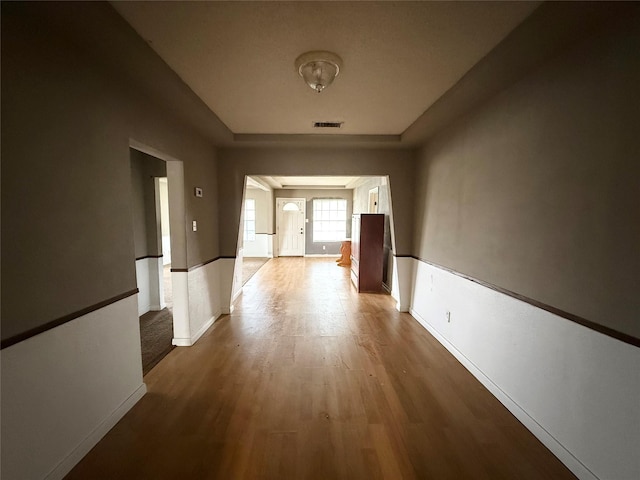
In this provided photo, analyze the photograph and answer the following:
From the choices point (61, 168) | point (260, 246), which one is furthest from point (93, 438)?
point (260, 246)

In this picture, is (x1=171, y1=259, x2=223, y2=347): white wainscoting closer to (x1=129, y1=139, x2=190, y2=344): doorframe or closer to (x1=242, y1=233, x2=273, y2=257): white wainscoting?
(x1=129, y1=139, x2=190, y2=344): doorframe

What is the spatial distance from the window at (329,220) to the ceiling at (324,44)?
21.3 ft

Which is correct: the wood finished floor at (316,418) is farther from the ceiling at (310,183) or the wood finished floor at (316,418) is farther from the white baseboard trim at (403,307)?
the ceiling at (310,183)

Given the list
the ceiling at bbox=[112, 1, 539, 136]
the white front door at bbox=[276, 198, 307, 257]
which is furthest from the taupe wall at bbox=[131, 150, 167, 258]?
the white front door at bbox=[276, 198, 307, 257]

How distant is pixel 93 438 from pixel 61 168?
1519 millimetres

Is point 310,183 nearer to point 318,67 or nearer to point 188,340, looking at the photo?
point 188,340

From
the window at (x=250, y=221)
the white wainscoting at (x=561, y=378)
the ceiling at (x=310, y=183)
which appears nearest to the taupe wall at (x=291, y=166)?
the white wainscoting at (x=561, y=378)

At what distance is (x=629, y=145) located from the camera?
120 cm

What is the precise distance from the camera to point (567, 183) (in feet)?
4.87

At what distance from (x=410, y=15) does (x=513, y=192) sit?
1.30m

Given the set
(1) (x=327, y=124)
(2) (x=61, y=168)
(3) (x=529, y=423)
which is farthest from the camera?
(1) (x=327, y=124)

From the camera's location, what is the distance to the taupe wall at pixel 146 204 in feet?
11.5

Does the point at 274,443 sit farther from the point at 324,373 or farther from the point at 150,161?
the point at 150,161

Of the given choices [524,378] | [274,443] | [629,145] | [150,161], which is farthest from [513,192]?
[150,161]
